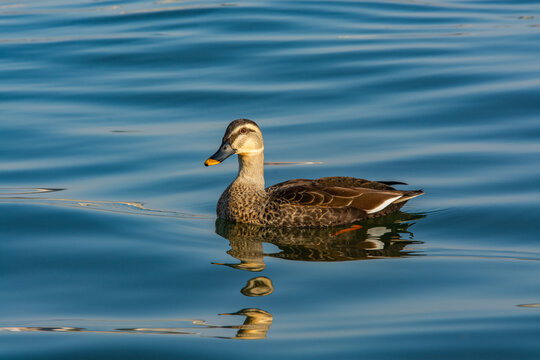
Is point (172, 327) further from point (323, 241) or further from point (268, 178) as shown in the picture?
point (268, 178)

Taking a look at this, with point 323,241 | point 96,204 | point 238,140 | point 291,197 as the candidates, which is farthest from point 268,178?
point 323,241

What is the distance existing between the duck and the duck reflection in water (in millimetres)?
98

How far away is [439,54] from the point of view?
17297 mm

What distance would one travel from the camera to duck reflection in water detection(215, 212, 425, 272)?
7.95m

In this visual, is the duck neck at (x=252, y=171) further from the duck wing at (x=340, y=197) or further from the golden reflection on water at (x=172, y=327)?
the golden reflection on water at (x=172, y=327)

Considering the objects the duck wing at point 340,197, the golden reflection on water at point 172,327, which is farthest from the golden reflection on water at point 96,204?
the golden reflection on water at point 172,327

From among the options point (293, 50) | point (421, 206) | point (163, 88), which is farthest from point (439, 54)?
point (421, 206)

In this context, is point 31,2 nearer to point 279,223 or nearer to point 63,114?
point 63,114

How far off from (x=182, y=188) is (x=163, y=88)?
5.52 meters

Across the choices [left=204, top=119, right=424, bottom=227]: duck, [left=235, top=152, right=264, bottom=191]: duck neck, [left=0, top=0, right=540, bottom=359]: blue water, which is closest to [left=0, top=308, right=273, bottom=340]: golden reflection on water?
[left=0, top=0, right=540, bottom=359]: blue water

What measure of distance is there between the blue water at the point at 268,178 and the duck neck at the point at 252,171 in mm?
599

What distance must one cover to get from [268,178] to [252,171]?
55.8 inches

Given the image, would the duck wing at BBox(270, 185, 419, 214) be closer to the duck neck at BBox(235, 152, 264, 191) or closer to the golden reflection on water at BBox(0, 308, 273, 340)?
the duck neck at BBox(235, 152, 264, 191)

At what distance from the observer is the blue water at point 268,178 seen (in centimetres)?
616
